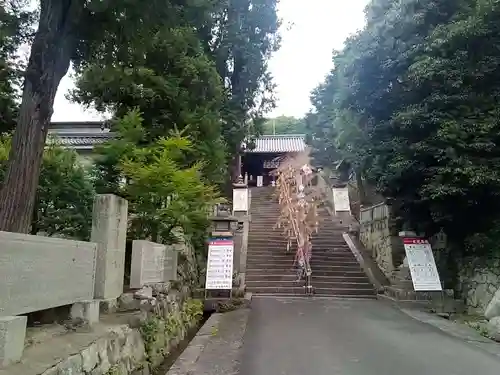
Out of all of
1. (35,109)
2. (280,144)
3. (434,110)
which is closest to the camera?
(35,109)

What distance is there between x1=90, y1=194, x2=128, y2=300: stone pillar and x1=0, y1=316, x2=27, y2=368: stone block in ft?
6.88

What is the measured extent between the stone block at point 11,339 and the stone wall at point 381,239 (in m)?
10.7

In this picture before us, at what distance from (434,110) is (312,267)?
6.05 m

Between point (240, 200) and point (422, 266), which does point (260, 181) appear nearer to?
point (240, 200)

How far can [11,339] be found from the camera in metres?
3.00

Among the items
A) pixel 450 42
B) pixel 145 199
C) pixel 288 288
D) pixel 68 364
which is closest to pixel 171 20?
pixel 145 199

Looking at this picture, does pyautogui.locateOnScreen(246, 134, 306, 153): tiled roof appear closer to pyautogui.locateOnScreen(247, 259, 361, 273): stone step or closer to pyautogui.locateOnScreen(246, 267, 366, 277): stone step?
pyautogui.locateOnScreen(247, 259, 361, 273): stone step

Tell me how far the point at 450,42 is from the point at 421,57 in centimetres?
68

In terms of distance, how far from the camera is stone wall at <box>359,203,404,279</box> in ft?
41.1

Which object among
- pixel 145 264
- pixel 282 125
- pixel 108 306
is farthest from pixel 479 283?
pixel 282 125

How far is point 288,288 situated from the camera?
12266 mm

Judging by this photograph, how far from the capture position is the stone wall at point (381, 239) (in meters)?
12.5

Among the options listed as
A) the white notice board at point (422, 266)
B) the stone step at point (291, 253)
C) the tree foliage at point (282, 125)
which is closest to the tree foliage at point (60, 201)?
the white notice board at point (422, 266)

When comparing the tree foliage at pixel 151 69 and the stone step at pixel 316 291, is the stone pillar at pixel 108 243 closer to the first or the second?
the tree foliage at pixel 151 69
